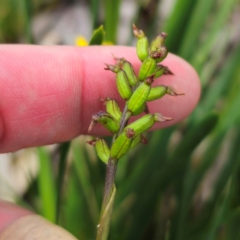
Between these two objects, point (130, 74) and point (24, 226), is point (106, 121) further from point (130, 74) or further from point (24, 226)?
point (24, 226)

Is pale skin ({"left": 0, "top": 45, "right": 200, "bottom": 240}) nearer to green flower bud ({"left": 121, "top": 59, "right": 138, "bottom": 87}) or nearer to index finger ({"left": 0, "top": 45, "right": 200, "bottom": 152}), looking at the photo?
index finger ({"left": 0, "top": 45, "right": 200, "bottom": 152})

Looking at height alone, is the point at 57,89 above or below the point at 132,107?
below

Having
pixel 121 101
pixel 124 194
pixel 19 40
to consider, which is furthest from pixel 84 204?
pixel 19 40

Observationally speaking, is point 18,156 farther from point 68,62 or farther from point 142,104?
point 142,104

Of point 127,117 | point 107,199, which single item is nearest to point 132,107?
point 127,117

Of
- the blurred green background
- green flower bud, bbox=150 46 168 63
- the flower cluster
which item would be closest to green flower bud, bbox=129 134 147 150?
the flower cluster

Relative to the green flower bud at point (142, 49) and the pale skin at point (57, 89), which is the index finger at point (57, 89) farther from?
the green flower bud at point (142, 49)
